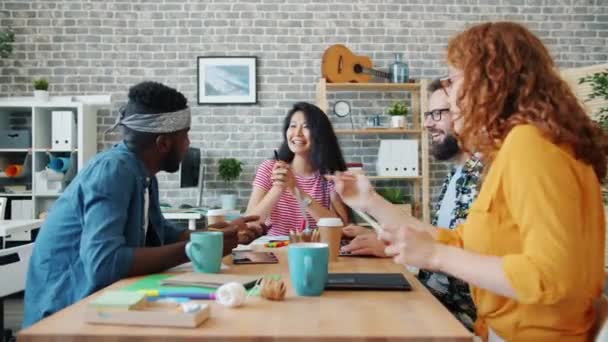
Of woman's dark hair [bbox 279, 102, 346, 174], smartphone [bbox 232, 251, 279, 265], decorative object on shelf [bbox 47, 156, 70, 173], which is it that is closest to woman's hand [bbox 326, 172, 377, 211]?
smartphone [bbox 232, 251, 279, 265]

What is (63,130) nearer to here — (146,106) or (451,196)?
(146,106)

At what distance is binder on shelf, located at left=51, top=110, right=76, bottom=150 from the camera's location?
4824 mm

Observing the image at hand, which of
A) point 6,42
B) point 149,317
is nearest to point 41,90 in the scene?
point 6,42

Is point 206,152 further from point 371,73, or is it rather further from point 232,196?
point 371,73

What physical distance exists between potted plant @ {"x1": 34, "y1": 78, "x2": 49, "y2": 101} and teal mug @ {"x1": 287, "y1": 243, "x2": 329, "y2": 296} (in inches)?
167

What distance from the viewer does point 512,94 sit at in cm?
118

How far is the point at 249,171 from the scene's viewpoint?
5195 millimetres

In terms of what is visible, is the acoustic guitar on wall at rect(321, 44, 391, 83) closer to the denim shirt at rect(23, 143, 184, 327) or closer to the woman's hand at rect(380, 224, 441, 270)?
the denim shirt at rect(23, 143, 184, 327)

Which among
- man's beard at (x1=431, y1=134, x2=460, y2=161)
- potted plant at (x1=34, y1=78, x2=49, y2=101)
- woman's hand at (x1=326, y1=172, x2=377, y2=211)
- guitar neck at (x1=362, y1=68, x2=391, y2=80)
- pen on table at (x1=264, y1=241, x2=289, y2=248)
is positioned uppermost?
guitar neck at (x1=362, y1=68, x2=391, y2=80)

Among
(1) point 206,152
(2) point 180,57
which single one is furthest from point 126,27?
(1) point 206,152

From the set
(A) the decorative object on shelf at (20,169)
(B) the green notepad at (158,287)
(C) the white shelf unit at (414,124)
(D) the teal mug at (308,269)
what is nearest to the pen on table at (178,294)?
(B) the green notepad at (158,287)

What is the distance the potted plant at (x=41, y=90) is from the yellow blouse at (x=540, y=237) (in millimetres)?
4447

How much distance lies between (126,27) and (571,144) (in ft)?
15.6

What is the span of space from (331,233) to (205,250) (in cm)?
40
